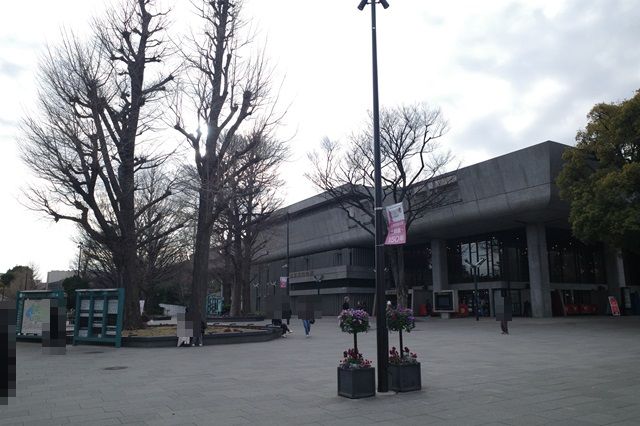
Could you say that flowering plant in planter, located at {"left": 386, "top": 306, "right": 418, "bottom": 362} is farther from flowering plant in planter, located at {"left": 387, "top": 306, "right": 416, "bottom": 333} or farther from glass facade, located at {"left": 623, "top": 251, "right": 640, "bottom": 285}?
glass facade, located at {"left": 623, "top": 251, "right": 640, "bottom": 285}

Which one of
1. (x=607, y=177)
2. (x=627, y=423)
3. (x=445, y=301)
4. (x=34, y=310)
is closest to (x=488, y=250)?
(x=445, y=301)

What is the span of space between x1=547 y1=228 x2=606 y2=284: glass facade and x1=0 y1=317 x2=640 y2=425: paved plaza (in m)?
26.9

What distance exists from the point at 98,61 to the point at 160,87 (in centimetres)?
256

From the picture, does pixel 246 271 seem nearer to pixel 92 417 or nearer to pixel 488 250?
pixel 488 250

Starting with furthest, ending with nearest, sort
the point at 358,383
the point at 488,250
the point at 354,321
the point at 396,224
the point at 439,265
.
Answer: the point at 439,265
the point at 488,250
the point at 354,321
the point at 396,224
the point at 358,383

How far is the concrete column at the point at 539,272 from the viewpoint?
35.5 meters

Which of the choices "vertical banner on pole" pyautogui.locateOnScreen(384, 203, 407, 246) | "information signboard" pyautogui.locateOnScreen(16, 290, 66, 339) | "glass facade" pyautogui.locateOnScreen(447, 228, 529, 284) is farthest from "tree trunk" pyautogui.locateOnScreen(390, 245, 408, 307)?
"vertical banner on pole" pyautogui.locateOnScreen(384, 203, 407, 246)

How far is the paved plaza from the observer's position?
7078 mm

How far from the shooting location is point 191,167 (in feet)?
78.0

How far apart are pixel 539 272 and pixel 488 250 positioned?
6312 mm

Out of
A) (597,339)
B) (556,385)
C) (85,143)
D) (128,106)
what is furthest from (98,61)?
(597,339)

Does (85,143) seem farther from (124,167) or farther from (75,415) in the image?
(75,415)

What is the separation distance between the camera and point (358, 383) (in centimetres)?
831

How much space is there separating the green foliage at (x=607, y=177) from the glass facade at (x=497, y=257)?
1395 cm
